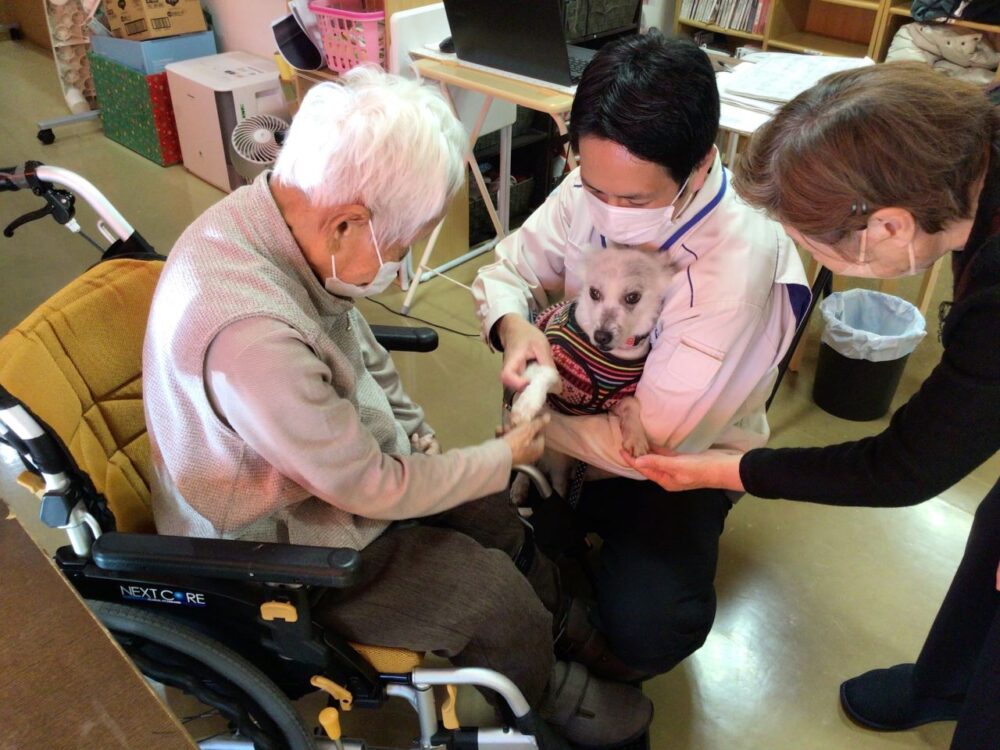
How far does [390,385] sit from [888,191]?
3.16ft

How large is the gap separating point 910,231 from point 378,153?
71cm

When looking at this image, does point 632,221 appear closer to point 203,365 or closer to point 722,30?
point 203,365

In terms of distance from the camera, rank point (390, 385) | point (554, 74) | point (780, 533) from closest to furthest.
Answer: point (390, 385)
point (780, 533)
point (554, 74)

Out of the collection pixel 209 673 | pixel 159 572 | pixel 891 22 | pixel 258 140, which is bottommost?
pixel 209 673

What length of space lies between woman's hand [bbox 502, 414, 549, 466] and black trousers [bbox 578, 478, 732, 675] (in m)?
0.33

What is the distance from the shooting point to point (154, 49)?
12.8ft

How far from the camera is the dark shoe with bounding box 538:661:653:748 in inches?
59.4

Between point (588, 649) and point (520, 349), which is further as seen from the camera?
point (588, 649)

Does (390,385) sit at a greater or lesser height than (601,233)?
lesser

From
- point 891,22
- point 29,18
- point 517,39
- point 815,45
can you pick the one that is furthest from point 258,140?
point 29,18

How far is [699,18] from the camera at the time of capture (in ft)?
13.4

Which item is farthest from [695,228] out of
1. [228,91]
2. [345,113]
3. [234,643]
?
[228,91]

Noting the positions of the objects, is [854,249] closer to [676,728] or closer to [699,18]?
[676,728]

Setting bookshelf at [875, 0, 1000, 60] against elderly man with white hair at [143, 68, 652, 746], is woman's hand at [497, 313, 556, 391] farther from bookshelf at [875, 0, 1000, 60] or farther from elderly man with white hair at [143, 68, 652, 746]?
bookshelf at [875, 0, 1000, 60]
